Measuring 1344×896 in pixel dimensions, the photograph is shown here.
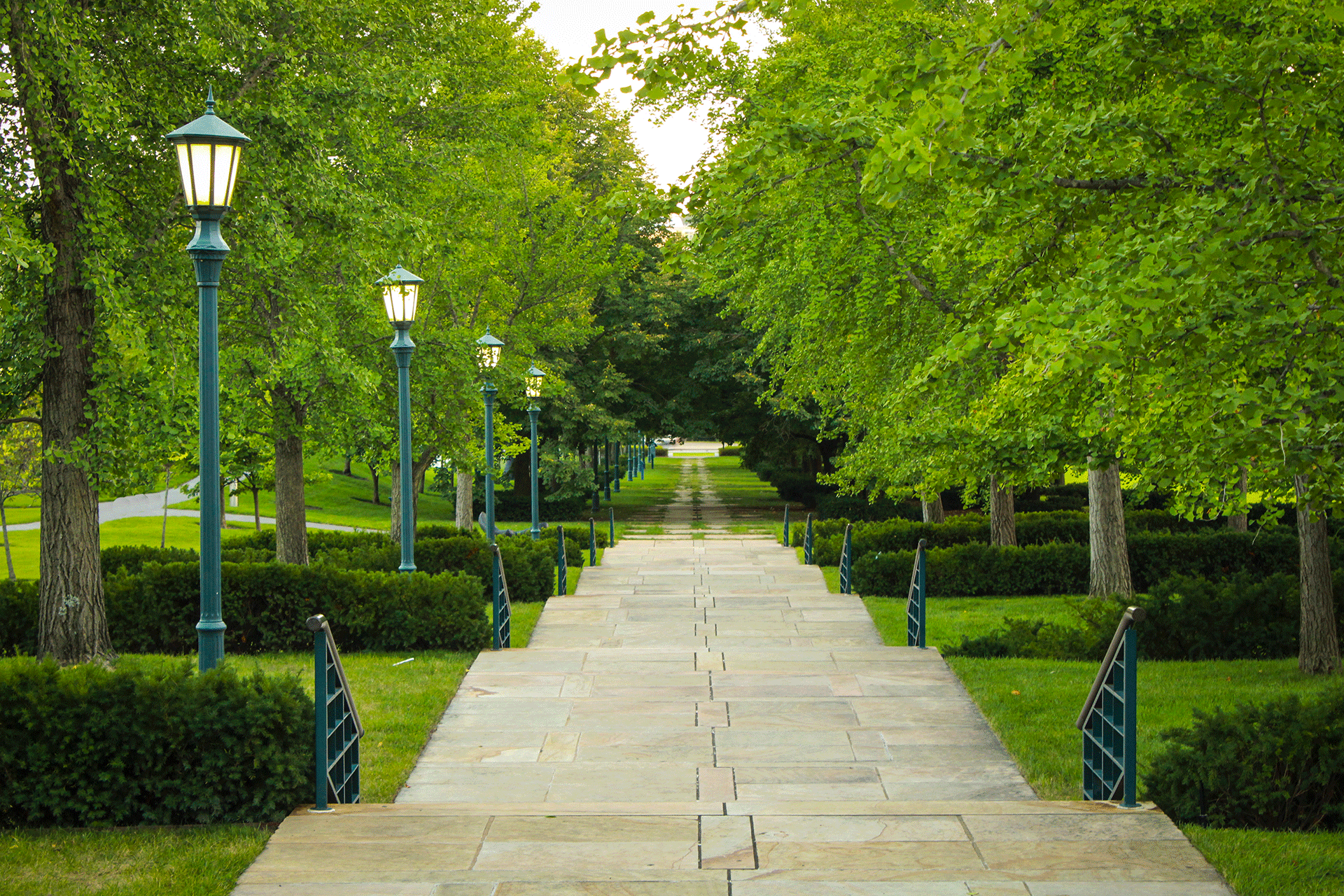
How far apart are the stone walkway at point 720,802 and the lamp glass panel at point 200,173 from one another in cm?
382

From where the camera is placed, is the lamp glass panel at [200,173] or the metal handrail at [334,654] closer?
the metal handrail at [334,654]

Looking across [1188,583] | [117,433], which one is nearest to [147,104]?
[117,433]

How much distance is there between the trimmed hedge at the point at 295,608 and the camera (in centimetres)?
1192

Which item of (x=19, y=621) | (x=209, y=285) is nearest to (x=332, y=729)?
(x=209, y=285)

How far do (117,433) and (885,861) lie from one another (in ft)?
24.8

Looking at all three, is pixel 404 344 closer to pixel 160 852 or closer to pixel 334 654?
pixel 334 654

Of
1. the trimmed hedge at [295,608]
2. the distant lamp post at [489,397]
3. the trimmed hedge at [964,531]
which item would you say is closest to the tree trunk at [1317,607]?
the trimmed hedge at [964,531]

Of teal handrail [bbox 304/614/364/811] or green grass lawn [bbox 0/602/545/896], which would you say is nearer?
green grass lawn [bbox 0/602/545/896]

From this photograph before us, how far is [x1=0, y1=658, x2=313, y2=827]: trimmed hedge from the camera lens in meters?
6.01

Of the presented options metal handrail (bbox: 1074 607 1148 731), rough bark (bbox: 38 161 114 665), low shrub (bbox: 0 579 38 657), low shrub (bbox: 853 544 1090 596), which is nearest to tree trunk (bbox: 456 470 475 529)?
low shrub (bbox: 853 544 1090 596)

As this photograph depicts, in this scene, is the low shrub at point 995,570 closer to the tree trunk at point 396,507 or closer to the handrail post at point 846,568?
the handrail post at point 846,568

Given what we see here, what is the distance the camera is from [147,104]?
394 inches

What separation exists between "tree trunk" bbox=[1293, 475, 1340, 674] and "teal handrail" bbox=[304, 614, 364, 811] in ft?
29.4

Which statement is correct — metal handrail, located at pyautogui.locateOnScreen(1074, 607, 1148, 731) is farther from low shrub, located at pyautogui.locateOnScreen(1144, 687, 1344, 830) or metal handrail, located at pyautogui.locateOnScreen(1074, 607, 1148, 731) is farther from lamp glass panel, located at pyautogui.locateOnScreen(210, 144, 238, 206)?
lamp glass panel, located at pyautogui.locateOnScreen(210, 144, 238, 206)
